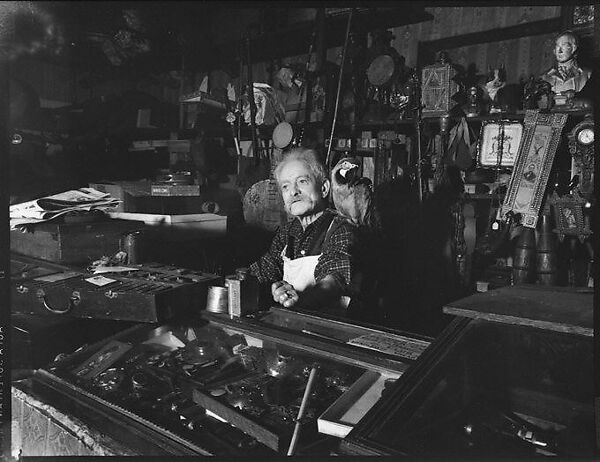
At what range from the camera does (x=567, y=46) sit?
228 cm

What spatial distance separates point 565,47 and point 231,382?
2.16m

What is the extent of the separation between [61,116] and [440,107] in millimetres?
2687

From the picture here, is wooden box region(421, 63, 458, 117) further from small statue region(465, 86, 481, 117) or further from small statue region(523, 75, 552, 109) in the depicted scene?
small statue region(523, 75, 552, 109)

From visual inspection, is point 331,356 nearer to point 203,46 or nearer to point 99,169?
point 99,169

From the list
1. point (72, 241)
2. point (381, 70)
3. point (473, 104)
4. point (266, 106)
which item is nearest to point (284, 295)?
point (72, 241)

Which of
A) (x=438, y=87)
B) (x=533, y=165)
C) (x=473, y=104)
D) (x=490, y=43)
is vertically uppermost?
(x=490, y=43)

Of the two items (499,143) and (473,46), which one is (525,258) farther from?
(473,46)

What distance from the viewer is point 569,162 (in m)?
2.42

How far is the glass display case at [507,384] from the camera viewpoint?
2.76 ft

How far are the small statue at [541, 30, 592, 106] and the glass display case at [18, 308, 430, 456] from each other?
5.82 ft

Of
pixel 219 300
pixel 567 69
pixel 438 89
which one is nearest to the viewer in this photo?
pixel 219 300

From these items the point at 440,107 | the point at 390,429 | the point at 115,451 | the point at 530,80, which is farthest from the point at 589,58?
the point at 115,451

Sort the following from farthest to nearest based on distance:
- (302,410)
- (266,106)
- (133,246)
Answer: (266,106) → (133,246) → (302,410)

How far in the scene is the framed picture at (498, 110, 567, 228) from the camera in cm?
236
